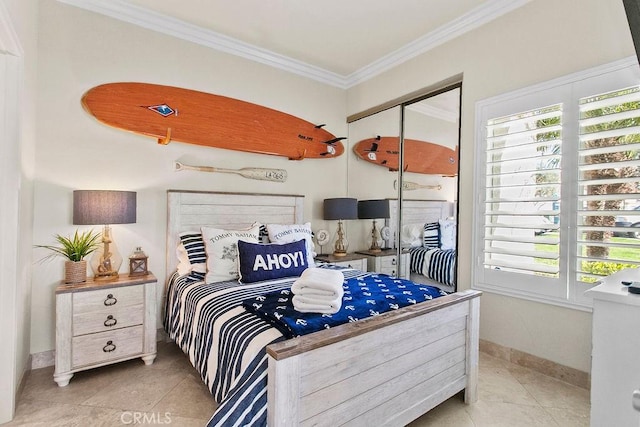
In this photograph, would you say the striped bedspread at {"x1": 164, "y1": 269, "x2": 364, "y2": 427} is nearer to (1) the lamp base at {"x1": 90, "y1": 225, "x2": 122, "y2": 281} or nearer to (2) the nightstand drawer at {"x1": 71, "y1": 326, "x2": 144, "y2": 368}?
(2) the nightstand drawer at {"x1": 71, "y1": 326, "x2": 144, "y2": 368}

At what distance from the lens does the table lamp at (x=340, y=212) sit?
3490 mm

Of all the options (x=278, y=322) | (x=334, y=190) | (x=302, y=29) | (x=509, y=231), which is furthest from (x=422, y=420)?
(x=302, y=29)

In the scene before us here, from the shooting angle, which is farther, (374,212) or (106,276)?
(374,212)

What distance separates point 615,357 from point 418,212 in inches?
95.1

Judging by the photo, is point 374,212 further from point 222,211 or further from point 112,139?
point 112,139

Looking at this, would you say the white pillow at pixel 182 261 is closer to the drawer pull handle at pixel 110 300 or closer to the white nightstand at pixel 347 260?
the drawer pull handle at pixel 110 300

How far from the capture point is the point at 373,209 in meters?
3.56

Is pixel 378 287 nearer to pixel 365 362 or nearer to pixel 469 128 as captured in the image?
pixel 365 362

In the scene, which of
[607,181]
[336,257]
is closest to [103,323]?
[336,257]

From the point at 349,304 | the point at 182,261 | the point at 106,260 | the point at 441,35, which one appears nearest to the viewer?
the point at 349,304

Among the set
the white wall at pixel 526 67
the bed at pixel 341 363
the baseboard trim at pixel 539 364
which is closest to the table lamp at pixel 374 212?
the white wall at pixel 526 67

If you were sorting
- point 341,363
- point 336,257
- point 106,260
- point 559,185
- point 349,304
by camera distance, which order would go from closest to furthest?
1. point 341,363
2. point 349,304
3. point 559,185
4. point 106,260
5. point 336,257

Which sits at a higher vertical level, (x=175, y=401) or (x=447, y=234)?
(x=447, y=234)

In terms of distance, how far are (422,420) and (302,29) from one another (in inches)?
125
